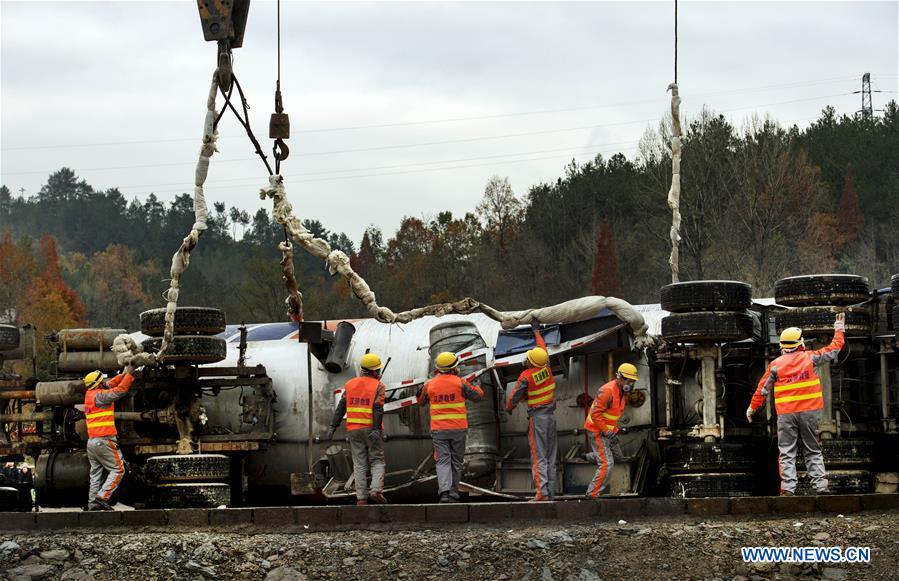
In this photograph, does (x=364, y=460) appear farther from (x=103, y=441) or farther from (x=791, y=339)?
(x=791, y=339)

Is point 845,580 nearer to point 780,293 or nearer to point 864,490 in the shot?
point 864,490

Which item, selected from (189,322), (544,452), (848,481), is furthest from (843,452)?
(189,322)

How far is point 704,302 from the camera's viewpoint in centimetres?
1617

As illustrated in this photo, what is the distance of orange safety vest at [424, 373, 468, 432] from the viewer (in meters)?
15.8

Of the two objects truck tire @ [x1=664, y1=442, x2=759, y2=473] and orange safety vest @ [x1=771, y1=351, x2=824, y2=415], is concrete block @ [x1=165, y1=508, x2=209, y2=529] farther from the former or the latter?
orange safety vest @ [x1=771, y1=351, x2=824, y2=415]

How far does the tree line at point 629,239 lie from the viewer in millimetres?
45188

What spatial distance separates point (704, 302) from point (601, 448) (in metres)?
2.21

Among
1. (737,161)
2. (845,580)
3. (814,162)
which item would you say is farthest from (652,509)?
(814,162)

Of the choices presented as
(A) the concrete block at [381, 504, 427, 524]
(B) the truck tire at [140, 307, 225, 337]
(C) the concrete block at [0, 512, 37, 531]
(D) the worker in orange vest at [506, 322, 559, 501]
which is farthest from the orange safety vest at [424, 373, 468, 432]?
(C) the concrete block at [0, 512, 37, 531]

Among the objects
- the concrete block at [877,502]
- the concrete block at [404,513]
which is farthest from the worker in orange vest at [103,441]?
the concrete block at [877,502]

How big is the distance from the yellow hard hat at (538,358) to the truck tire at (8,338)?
8020 mm

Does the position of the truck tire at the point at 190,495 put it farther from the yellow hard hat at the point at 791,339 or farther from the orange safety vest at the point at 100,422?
the yellow hard hat at the point at 791,339

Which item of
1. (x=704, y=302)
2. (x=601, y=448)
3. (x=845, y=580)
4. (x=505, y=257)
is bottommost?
(x=845, y=580)

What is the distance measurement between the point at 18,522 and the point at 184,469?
6.80 feet
